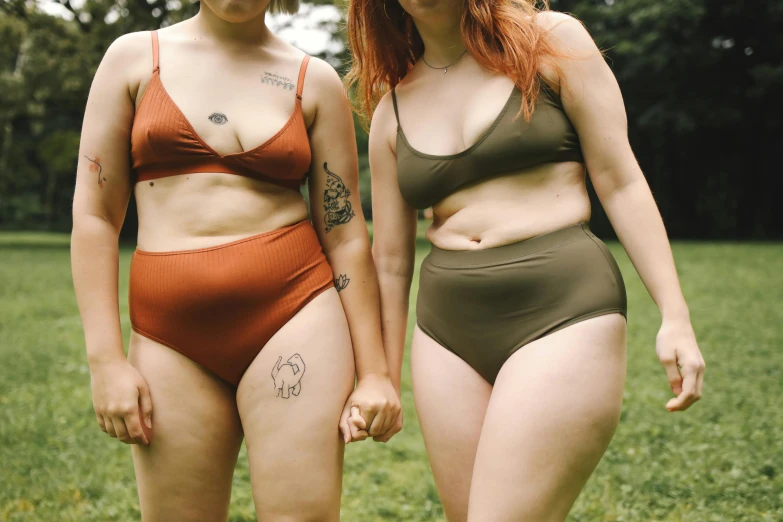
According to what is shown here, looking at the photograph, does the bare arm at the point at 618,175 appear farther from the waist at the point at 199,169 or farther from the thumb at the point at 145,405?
the thumb at the point at 145,405

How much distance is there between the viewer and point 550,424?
6.59 feet

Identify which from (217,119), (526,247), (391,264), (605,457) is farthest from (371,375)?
(605,457)

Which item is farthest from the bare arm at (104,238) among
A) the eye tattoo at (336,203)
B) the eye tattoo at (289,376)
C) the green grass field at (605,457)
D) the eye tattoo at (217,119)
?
the green grass field at (605,457)

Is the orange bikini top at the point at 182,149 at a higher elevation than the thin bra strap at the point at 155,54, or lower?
lower

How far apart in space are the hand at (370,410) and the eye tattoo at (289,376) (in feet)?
0.56

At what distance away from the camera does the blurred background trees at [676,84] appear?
75.6ft

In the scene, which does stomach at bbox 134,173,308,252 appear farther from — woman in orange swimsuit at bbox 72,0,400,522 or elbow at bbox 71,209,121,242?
elbow at bbox 71,209,121,242

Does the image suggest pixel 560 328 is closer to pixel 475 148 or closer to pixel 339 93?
pixel 475 148

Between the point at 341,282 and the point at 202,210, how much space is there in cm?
47

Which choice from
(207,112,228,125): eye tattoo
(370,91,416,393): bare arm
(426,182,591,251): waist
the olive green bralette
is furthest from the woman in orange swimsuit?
(426,182,591,251): waist

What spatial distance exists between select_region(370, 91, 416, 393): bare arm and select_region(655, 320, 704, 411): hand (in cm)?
81

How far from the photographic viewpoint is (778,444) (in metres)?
5.38

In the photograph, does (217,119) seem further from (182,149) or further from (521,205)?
(521,205)

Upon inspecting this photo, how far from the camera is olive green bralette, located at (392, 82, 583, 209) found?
6.91ft
